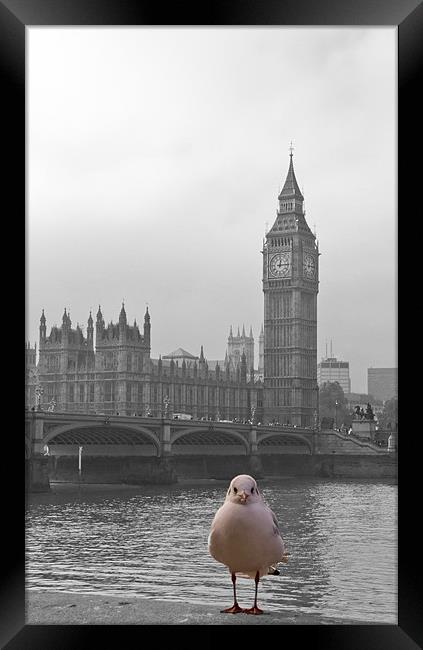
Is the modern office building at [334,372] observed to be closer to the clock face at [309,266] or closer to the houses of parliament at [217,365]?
the houses of parliament at [217,365]

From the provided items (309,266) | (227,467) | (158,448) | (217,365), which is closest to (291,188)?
(309,266)

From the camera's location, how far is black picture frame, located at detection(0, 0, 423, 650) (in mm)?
1799

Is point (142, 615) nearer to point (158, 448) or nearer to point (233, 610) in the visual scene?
point (233, 610)

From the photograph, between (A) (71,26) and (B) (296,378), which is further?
(B) (296,378)

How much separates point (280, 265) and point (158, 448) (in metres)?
18.1

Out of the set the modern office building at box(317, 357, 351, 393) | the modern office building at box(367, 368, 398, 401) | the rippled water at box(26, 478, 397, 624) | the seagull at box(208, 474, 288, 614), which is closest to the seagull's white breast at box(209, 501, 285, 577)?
the seagull at box(208, 474, 288, 614)

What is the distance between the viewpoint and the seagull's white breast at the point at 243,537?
187 cm

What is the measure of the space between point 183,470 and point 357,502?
7002 millimetres

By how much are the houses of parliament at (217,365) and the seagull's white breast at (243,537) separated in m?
21.7

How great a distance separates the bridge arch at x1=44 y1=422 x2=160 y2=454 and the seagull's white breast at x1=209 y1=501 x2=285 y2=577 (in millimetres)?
13820

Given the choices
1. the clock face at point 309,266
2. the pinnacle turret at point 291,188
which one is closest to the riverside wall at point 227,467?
the clock face at point 309,266

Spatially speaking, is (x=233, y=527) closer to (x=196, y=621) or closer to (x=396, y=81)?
(x=196, y=621)

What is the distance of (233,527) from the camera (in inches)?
73.5
